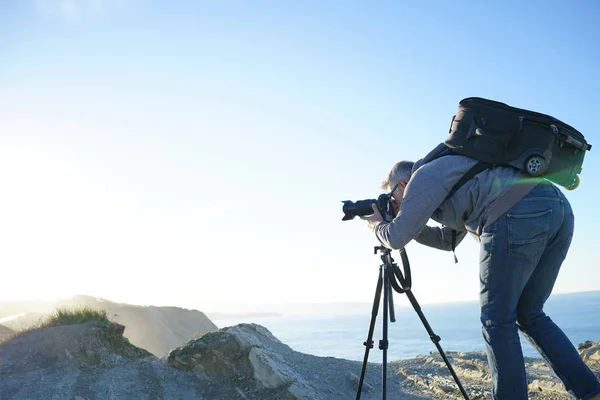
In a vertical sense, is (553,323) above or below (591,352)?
above

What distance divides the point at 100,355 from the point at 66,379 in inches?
31.4

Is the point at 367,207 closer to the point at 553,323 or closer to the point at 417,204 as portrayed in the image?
the point at 417,204

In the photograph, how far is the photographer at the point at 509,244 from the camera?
2494mm

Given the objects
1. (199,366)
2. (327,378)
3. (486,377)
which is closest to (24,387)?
(199,366)

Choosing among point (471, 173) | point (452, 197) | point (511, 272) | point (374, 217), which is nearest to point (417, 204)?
point (452, 197)

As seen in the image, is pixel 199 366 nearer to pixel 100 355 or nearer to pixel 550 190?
pixel 100 355

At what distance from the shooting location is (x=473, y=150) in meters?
2.71

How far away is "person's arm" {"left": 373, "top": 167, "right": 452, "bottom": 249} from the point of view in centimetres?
271

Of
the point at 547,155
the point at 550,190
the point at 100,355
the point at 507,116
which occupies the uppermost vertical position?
the point at 507,116

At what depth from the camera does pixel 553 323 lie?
2.69m

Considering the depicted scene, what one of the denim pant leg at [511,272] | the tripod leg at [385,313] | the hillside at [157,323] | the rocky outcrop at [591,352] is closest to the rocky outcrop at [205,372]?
the rocky outcrop at [591,352]

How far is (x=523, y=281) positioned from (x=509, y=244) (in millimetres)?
253

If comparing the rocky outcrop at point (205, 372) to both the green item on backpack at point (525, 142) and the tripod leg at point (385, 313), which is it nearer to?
the tripod leg at point (385, 313)

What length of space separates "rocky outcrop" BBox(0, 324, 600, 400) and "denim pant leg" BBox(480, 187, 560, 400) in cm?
238
